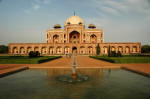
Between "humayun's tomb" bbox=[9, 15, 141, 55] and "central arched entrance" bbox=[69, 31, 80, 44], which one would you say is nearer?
"humayun's tomb" bbox=[9, 15, 141, 55]

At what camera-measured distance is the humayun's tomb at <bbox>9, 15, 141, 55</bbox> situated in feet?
163

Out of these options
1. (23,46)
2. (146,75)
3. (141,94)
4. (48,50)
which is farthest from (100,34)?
(141,94)

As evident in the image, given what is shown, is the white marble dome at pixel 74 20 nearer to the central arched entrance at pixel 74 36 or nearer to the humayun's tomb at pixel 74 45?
the humayun's tomb at pixel 74 45

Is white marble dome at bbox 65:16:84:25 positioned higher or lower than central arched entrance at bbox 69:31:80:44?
higher

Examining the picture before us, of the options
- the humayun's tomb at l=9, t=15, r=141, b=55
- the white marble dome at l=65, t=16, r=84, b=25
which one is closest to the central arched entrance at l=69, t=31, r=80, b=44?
the humayun's tomb at l=9, t=15, r=141, b=55

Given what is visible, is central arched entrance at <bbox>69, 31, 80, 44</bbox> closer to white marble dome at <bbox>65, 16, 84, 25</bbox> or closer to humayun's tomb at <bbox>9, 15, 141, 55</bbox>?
humayun's tomb at <bbox>9, 15, 141, 55</bbox>

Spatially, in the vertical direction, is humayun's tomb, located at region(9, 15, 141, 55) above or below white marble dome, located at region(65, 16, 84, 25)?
below

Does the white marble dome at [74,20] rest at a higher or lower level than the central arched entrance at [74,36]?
higher

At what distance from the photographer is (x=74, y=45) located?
4959 cm

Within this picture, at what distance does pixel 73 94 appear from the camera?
5.55 meters

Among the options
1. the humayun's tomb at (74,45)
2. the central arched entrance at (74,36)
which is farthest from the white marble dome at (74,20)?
the central arched entrance at (74,36)

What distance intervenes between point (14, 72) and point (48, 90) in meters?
6.14

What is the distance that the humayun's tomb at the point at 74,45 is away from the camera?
4959cm

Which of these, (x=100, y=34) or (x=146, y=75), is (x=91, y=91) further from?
(x=100, y=34)
